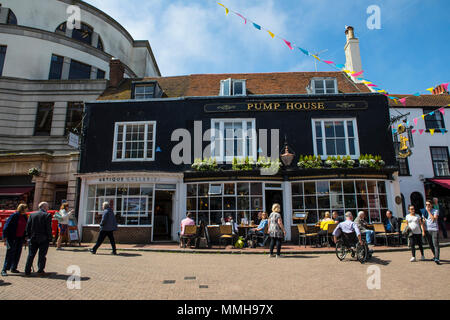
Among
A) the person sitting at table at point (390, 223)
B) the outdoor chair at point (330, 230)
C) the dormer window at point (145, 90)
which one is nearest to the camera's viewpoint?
the outdoor chair at point (330, 230)

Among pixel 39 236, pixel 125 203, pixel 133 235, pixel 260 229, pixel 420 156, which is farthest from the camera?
pixel 420 156

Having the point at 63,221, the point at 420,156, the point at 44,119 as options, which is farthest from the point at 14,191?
the point at 420,156

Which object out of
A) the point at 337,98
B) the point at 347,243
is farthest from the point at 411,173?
the point at 347,243

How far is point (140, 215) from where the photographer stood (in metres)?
14.0

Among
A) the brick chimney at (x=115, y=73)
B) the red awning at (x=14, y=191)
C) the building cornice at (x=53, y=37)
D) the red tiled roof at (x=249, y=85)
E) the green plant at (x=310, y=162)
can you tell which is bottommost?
the red awning at (x=14, y=191)

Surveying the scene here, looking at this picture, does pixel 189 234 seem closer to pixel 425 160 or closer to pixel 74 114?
pixel 74 114

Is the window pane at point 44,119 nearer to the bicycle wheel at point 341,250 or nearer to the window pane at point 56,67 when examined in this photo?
the window pane at point 56,67

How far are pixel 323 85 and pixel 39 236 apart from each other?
47.5 feet

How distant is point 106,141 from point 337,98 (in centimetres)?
1259

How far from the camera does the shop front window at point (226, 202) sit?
44.7 feet

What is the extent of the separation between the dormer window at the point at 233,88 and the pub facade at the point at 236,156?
6 centimetres

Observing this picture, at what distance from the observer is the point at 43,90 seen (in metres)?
19.1

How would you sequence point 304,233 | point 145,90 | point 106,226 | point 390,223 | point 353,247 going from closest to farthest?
point 353,247, point 106,226, point 304,233, point 390,223, point 145,90

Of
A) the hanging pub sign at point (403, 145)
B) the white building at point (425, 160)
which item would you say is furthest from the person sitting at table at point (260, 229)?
the white building at point (425, 160)
